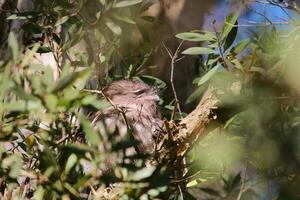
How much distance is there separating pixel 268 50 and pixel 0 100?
952 mm

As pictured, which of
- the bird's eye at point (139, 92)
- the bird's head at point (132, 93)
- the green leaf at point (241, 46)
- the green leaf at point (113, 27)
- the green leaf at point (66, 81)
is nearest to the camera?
the green leaf at point (66, 81)

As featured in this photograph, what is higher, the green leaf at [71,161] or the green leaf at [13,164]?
the green leaf at [13,164]

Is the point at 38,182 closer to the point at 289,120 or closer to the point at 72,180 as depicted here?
the point at 72,180

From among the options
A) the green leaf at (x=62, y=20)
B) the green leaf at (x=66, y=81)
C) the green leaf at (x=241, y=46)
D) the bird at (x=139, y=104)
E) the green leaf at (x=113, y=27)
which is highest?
the green leaf at (x=66, y=81)

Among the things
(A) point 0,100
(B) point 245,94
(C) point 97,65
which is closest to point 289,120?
(B) point 245,94

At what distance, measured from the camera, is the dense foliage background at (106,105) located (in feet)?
3.93

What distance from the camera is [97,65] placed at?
7.25 ft

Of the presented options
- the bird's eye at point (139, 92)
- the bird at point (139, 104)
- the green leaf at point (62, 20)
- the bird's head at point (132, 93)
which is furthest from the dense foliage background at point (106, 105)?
the bird's eye at point (139, 92)

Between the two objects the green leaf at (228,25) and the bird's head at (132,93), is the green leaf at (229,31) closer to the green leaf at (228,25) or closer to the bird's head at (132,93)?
the green leaf at (228,25)

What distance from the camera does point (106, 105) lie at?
1.14 meters

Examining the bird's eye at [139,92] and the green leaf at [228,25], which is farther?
the bird's eye at [139,92]

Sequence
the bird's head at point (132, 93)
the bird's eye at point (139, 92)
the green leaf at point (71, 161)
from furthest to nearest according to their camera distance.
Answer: the bird's eye at point (139, 92)
the bird's head at point (132, 93)
the green leaf at point (71, 161)

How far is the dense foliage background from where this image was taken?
120cm

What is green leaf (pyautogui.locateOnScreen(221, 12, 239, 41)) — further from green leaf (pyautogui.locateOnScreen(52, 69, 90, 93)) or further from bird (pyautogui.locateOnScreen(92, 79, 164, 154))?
green leaf (pyautogui.locateOnScreen(52, 69, 90, 93))
